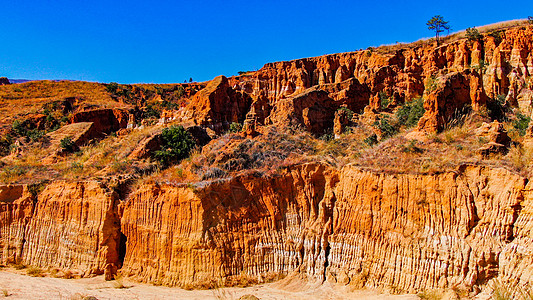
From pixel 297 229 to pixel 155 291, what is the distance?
550cm

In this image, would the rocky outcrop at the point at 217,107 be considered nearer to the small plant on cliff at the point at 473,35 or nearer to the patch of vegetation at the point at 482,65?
the patch of vegetation at the point at 482,65

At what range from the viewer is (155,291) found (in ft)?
44.4

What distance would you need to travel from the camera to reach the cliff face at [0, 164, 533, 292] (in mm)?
11406

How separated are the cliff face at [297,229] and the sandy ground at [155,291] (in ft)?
1.41

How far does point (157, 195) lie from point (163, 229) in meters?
1.42

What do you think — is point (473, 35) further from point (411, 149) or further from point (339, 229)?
point (339, 229)

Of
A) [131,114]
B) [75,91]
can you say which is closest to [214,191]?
[131,114]

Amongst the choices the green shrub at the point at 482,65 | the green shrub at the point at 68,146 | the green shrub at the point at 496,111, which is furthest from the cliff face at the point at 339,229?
the green shrub at the point at 482,65

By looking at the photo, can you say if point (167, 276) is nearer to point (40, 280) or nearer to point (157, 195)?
point (157, 195)

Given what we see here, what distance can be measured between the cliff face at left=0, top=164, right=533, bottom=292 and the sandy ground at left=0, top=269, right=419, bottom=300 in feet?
1.41

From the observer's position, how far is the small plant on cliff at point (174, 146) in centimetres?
1912

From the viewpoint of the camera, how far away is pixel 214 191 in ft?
48.9

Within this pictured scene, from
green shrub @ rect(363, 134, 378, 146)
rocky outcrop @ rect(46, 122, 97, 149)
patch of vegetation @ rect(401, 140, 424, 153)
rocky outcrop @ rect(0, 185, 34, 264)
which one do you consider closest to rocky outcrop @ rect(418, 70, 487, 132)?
patch of vegetation @ rect(401, 140, 424, 153)

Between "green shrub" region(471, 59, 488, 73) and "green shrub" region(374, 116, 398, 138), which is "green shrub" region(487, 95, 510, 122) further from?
"green shrub" region(471, 59, 488, 73)
